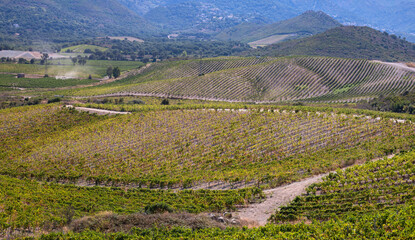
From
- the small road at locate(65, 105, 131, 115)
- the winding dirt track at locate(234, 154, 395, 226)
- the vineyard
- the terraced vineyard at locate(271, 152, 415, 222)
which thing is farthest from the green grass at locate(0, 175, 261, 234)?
the small road at locate(65, 105, 131, 115)

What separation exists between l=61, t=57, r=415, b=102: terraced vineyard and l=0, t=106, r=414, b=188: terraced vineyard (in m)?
46.1

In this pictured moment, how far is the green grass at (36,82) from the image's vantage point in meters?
143

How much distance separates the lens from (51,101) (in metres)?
90.8

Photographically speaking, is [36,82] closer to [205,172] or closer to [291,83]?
[291,83]

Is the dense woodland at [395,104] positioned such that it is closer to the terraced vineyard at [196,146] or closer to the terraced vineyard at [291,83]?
the terraced vineyard at [291,83]

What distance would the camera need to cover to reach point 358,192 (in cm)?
3450

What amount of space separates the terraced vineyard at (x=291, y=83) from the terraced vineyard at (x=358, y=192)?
2939 inches

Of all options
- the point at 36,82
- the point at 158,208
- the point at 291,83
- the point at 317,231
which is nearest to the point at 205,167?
the point at 158,208

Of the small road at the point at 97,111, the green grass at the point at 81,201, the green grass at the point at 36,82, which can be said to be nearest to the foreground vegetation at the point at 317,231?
the green grass at the point at 81,201

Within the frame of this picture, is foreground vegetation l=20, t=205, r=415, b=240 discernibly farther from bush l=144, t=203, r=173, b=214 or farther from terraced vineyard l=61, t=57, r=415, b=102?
terraced vineyard l=61, t=57, r=415, b=102

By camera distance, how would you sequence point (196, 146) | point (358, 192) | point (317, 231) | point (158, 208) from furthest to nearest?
point (196, 146) → point (358, 192) → point (158, 208) → point (317, 231)

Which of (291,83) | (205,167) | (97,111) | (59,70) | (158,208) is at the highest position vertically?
(59,70)

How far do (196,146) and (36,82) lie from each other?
389ft

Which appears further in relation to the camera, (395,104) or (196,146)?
(395,104)
